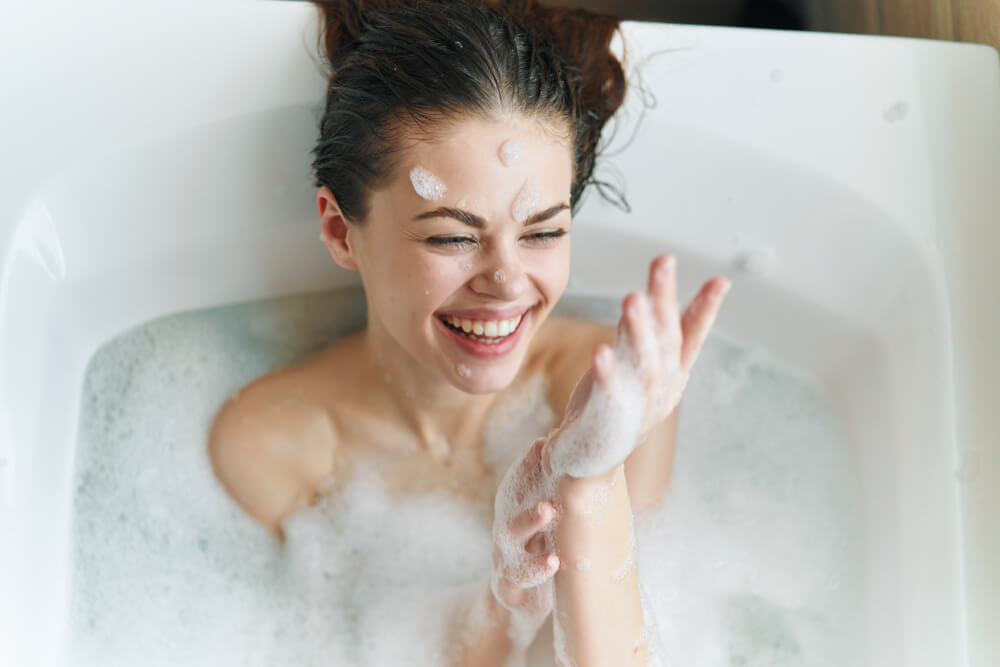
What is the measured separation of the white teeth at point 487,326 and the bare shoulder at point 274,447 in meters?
0.35

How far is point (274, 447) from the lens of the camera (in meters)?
1.22

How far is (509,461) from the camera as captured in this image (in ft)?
4.17

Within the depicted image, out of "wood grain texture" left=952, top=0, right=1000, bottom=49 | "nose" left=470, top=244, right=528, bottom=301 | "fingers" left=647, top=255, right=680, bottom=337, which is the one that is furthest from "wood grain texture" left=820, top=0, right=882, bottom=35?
"fingers" left=647, top=255, right=680, bottom=337

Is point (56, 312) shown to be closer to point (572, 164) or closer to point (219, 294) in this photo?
point (219, 294)

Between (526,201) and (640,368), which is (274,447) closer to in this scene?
(526,201)

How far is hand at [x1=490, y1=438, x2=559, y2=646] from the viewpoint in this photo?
0.90 metres

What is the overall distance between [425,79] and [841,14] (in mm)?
971

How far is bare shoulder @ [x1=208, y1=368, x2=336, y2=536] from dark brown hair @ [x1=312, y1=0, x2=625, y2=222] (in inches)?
12.9

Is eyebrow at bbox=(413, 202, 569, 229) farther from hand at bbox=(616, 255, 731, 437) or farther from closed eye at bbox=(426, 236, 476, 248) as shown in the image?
hand at bbox=(616, 255, 731, 437)

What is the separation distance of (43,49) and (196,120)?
0.19m

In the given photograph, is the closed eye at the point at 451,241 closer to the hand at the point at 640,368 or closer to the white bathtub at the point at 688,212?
the hand at the point at 640,368

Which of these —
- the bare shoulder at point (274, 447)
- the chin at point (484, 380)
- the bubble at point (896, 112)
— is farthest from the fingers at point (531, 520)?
the bubble at point (896, 112)

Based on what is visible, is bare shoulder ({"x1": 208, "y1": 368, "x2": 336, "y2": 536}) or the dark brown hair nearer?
the dark brown hair

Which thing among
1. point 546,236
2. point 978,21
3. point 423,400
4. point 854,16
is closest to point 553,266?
point 546,236
